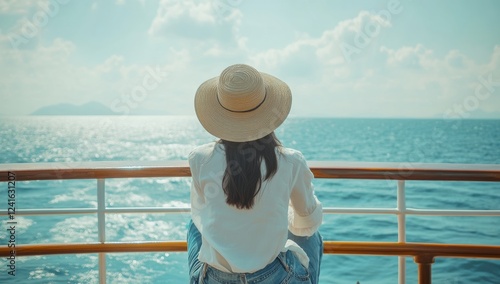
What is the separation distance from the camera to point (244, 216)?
1.15 metres

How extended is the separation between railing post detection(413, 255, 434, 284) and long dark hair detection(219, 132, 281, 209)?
38.0 inches

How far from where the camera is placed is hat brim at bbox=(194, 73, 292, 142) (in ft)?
3.88

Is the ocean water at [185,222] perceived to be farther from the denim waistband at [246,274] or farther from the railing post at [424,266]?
the denim waistband at [246,274]

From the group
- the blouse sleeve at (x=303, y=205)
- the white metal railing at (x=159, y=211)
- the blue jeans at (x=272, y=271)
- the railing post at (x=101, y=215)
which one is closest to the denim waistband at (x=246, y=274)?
the blue jeans at (x=272, y=271)

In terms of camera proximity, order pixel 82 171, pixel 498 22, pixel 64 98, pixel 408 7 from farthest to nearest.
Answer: pixel 498 22, pixel 64 98, pixel 408 7, pixel 82 171

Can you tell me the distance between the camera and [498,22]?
50406 mm

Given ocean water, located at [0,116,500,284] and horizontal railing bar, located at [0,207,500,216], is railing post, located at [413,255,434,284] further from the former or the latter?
ocean water, located at [0,116,500,284]

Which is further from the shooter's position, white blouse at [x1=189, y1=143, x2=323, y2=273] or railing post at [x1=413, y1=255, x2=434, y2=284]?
railing post at [x1=413, y1=255, x2=434, y2=284]

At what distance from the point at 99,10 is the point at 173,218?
38.9 meters

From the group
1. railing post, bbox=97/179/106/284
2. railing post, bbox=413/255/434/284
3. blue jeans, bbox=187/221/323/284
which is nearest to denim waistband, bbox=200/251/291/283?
blue jeans, bbox=187/221/323/284

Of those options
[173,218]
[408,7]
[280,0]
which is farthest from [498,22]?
[173,218]

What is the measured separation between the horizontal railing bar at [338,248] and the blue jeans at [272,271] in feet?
1.56

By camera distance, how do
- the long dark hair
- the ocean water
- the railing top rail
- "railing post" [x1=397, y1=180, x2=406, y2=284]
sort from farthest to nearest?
the ocean water, "railing post" [x1=397, y1=180, x2=406, y2=284], the railing top rail, the long dark hair

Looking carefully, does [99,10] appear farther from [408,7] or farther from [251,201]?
[251,201]
